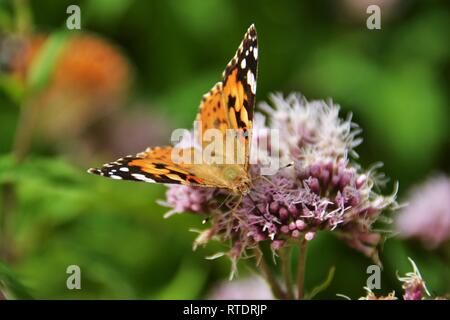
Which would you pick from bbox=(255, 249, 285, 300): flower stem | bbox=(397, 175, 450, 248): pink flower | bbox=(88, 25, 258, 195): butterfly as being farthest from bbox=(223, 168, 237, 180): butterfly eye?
bbox=(397, 175, 450, 248): pink flower

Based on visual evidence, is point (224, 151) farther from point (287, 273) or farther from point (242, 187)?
point (287, 273)

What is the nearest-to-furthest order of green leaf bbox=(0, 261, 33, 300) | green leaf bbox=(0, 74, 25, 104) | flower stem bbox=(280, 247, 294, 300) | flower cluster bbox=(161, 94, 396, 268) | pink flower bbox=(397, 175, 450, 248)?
green leaf bbox=(0, 261, 33, 300) → flower cluster bbox=(161, 94, 396, 268) → flower stem bbox=(280, 247, 294, 300) → green leaf bbox=(0, 74, 25, 104) → pink flower bbox=(397, 175, 450, 248)

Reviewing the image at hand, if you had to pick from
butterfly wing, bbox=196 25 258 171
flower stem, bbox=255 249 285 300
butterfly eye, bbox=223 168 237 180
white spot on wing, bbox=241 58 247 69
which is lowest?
flower stem, bbox=255 249 285 300

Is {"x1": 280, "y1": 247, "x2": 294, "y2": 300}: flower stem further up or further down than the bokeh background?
further down

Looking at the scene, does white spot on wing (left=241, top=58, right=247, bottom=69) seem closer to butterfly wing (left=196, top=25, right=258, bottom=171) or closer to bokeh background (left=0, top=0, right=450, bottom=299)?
butterfly wing (left=196, top=25, right=258, bottom=171)

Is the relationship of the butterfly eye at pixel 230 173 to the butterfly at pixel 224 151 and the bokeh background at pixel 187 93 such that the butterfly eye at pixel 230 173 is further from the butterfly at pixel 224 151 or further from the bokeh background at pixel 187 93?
the bokeh background at pixel 187 93

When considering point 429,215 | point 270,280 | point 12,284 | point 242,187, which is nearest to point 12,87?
point 12,284
